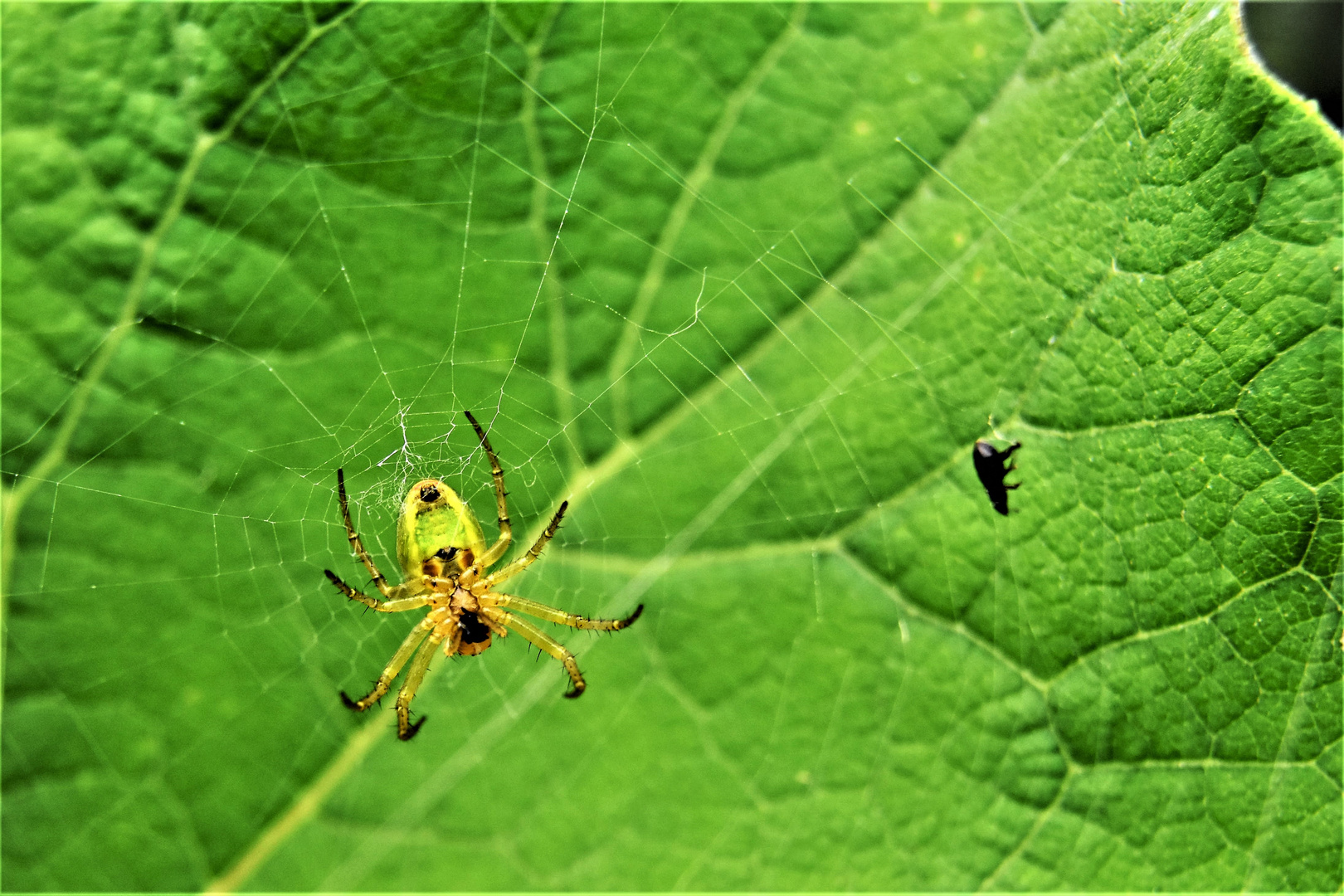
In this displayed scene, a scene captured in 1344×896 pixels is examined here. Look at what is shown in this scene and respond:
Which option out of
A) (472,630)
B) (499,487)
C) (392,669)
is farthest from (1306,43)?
(392,669)

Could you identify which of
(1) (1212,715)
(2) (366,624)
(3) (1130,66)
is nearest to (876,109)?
(3) (1130,66)

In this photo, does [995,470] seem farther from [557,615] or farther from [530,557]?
[557,615]

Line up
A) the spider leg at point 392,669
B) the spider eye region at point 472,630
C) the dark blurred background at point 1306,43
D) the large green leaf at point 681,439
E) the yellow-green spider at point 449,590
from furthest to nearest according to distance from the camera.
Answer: the dark blurred background at point 1306,43, the spider eye region at point 472,630, the yellow-green spider at point 449,590, the spider leg at point 392,669, the large green leaf at point 681,439

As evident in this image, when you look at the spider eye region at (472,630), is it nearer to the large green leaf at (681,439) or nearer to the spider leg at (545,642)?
the spider leg at (545,642)

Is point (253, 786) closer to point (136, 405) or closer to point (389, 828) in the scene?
point (389, 828)

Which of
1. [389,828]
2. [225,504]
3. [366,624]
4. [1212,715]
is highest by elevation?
[225,504]

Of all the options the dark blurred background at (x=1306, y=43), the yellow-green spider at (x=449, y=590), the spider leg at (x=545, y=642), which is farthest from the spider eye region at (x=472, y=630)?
the dark blurred background at (x=1306, y=43)
